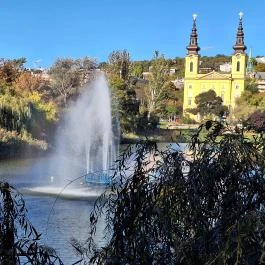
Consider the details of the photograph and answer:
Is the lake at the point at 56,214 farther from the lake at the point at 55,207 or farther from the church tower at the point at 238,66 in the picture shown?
the church tower at the point at 238,66

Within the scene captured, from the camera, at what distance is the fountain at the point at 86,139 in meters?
24.0

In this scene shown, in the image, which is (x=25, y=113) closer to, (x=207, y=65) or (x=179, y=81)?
(x=179, y=81)

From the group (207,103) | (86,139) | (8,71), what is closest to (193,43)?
(207,103)

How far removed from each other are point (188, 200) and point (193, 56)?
71103mm

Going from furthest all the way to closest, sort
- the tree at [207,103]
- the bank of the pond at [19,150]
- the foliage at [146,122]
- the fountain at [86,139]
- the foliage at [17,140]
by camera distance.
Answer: the tree at [207,103]
the foliage at [146,122]
the foliage at [17,140]
the bank of the pond at [19,150]
the fountain at [86,139]

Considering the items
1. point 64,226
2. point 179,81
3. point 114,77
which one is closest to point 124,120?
point 114,77

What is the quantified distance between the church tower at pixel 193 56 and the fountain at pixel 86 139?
111 feet

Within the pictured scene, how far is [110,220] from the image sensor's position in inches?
132

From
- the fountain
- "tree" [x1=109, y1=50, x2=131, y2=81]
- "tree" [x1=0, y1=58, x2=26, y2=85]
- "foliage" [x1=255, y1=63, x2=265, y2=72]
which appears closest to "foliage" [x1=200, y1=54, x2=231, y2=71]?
"foliage" [x1=255, y1=63, x2=265, y2=72]

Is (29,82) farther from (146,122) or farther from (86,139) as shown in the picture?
(86,139)

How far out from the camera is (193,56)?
2872 inches

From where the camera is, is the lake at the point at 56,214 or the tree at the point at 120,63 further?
the tree at the point at 120,63

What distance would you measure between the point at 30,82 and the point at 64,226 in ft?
135

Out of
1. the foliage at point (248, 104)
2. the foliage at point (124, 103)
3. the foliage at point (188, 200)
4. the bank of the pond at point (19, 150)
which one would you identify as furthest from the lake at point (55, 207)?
the foliage at point (248, 104)
